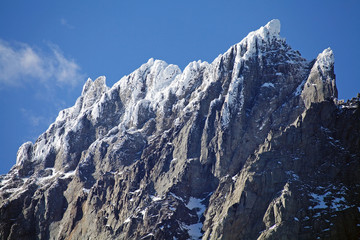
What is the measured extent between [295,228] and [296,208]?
7.28 m

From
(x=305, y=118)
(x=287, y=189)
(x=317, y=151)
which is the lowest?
(x=287, y=189)

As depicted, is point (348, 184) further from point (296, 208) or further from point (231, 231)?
point (231, 231)

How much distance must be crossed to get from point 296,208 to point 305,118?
34.4m

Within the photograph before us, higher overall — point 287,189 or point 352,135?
point 352,135

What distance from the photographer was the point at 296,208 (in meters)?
176

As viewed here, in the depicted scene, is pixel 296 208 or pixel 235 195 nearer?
pixel 296 208

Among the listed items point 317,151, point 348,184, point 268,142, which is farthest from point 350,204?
point 268,142

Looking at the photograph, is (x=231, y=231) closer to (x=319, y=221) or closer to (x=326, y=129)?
(x=319, y=221)

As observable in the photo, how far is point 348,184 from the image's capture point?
182000 millimetres

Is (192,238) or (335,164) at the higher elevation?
(335,164)

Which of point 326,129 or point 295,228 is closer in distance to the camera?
point 295,228

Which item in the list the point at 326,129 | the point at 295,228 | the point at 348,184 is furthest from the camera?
the point at 326,129

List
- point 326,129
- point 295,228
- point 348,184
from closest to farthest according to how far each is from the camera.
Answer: point 295,228
point 348,184
point 326,129

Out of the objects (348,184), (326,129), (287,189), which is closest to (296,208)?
(287,189)
